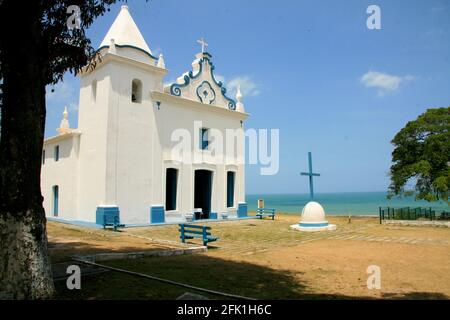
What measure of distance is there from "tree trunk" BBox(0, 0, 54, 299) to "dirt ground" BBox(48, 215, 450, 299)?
2806mm

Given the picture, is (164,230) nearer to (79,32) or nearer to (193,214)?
(193,214)

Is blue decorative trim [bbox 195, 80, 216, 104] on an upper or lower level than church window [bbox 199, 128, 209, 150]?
upper

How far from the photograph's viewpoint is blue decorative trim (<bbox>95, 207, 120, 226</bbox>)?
1741 centimetres

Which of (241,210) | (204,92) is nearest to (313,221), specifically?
(241,210)

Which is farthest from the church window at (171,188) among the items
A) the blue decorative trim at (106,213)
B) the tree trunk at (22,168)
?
the tree trunk at (22,168)

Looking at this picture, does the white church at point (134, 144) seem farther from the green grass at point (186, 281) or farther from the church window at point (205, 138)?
the green grass at point (186, 281)

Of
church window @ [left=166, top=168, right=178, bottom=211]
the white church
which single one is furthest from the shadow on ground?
church window @ [left=166, top=168, right=178, bottom=211]

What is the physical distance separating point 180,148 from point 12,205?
15.8 m

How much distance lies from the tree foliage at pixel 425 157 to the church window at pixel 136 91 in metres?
16.0

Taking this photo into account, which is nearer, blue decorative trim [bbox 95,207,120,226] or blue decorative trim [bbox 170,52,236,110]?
blue decorative trim [bbox 95,207,120,226]

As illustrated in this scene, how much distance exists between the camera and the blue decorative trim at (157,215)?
757 inches

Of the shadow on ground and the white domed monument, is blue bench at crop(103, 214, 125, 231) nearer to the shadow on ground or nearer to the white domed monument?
the shadow on ground
